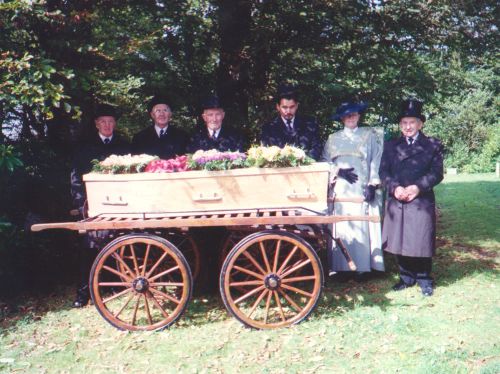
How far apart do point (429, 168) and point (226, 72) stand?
122 inches

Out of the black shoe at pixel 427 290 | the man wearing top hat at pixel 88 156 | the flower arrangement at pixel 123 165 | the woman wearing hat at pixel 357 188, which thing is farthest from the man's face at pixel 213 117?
the black shoe at pixel 427 290

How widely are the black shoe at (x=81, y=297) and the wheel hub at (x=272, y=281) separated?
209 cm

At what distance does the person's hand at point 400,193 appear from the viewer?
15.4 ft

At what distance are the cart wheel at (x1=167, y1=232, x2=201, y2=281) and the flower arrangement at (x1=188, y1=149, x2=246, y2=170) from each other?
111cm

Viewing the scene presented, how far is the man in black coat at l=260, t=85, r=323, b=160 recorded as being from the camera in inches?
193

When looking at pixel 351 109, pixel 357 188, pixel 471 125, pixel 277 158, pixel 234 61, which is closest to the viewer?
pixel 277 158

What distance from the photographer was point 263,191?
3896 millimetres

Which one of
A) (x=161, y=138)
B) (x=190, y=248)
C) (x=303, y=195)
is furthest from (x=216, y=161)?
(x=190, y=248)

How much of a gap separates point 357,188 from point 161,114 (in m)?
2.35

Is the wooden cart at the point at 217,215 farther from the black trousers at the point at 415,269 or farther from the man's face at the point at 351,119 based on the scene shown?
the man's face at the point at 351,119

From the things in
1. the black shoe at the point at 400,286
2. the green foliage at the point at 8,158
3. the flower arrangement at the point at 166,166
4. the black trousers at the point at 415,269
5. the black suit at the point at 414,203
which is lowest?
the black shoe at the point at 400,286

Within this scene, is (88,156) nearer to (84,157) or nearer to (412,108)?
(84,157)

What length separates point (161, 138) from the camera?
5000mm

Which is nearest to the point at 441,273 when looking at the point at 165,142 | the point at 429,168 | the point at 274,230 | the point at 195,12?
the point at 429,168
